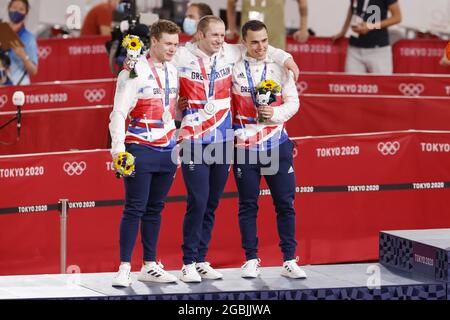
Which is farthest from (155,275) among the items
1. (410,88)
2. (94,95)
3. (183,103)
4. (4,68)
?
(4,68)

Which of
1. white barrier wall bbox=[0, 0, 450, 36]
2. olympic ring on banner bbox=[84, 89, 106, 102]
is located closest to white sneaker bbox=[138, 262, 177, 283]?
olympic ring on banner bbox=[84, 89, 106, 102]

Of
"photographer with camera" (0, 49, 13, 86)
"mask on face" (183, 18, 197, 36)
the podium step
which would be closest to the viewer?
the podium step

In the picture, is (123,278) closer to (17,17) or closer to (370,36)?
(17,17)

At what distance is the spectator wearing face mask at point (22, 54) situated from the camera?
16295 millimetres

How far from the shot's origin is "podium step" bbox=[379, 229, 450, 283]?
393 inches

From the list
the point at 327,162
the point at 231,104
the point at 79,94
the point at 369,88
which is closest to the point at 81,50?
the point at 79,94

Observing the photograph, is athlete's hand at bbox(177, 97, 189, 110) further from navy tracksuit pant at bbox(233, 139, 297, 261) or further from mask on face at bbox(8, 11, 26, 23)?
mask on face at bbox(8, 11, 26, 23)

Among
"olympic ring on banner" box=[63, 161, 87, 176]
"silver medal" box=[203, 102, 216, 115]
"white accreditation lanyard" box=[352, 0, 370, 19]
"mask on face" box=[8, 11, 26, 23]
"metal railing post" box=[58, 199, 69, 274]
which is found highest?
"white accreditation lanyard" box=[352, 0, 370, 19]

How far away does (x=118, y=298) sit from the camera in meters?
9.26

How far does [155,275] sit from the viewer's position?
9.86 meters

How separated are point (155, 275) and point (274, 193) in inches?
45.4

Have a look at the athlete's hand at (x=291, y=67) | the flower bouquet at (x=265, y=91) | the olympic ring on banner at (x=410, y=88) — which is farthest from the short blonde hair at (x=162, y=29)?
the olympic ring on banner at (x=410, y=88)

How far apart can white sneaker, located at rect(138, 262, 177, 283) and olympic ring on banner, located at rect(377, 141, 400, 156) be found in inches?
147
